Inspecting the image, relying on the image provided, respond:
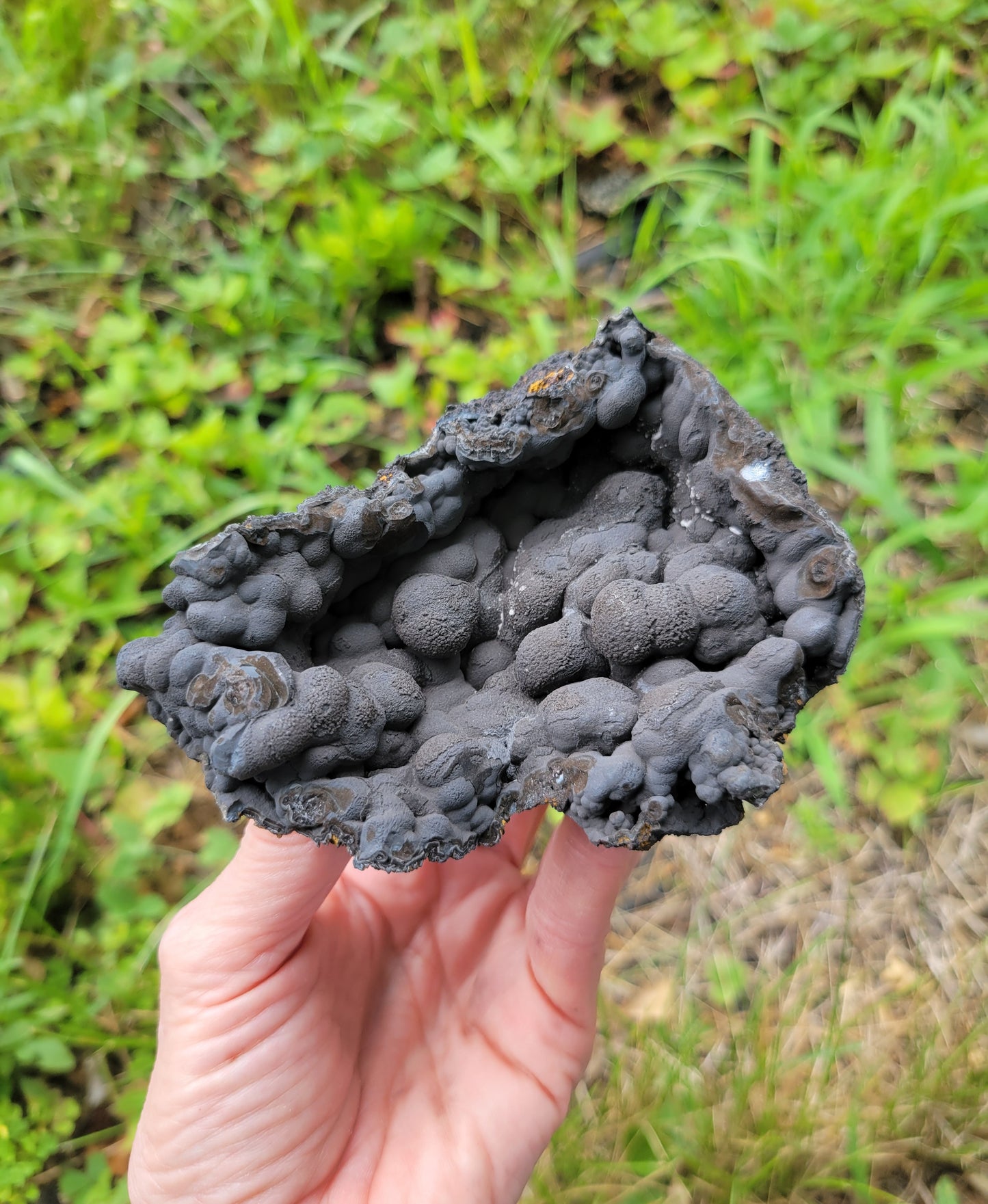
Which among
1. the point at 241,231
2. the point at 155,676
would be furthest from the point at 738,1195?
the point at 241,231

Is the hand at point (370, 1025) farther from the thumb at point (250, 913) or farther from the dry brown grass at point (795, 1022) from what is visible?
the dry brown grass at point (795, 1022)

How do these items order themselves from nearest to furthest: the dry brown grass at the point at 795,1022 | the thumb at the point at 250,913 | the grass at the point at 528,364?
the thumb at the point at 250,913 < the dry brown grass at the point at 795,1022 < the grass at the point at 528,364


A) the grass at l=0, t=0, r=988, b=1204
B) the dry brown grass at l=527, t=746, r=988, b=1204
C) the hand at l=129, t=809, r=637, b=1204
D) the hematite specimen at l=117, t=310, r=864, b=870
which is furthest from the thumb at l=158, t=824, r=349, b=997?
the dry brown grass at l=527, t=746, r=988, b=1204

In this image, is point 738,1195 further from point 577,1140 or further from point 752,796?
point 752,796

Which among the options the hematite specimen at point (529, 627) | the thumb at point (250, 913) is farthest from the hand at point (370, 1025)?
the hematite specimen at point (529, 627)

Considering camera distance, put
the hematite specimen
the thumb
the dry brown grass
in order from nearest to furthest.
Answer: the hematite specimen
the thumb
the dry brown grass

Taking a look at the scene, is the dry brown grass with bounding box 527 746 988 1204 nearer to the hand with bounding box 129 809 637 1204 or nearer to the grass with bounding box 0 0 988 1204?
the grass with bounding box 0 0 988 1204

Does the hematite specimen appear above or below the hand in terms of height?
above
